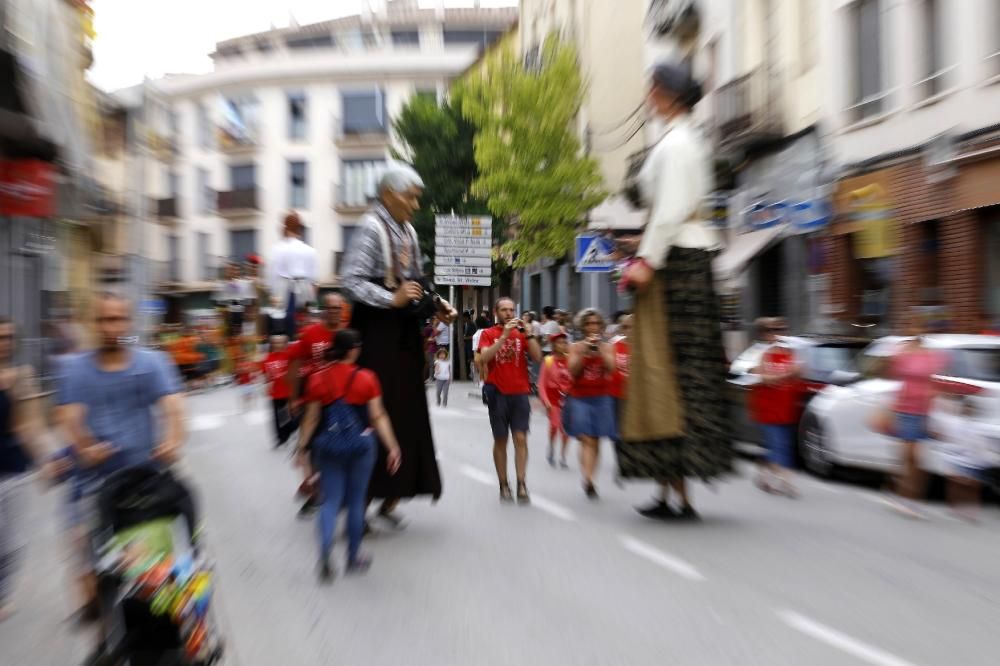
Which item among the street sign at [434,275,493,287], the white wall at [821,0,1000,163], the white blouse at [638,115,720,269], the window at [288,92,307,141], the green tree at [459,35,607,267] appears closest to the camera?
the white blouse at [638,115,720,269]

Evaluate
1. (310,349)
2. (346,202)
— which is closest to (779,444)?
(310,349)

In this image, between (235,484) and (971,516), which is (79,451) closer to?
(235,484)

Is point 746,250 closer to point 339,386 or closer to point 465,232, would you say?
point 465,232

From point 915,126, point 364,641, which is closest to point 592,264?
point 915,126

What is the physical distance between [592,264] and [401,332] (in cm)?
1188

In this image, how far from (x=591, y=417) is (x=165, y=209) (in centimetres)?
4413

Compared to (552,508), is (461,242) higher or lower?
higher

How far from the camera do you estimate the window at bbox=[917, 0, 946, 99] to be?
596 inches

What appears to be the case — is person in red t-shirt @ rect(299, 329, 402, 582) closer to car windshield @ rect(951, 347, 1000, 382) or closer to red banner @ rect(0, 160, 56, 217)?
car windshield @ rect(951, 347, 1000, 382)

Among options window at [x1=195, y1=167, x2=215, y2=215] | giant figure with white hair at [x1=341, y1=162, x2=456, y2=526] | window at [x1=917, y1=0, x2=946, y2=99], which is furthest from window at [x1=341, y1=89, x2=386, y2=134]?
giant figure with white hair at [x1=341, y1=162, x2=456, y2=526]

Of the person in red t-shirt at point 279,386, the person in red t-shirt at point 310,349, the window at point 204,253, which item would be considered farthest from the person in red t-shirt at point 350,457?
the window at point 204,253

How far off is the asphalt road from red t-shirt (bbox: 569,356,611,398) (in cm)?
94

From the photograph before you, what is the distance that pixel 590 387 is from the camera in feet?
29.6

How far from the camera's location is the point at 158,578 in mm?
3346
